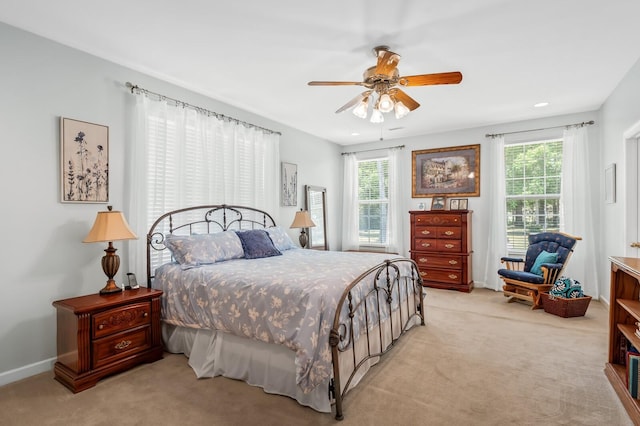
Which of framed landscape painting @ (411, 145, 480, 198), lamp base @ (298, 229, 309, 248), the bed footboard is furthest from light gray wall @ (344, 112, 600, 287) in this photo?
the bed footboard

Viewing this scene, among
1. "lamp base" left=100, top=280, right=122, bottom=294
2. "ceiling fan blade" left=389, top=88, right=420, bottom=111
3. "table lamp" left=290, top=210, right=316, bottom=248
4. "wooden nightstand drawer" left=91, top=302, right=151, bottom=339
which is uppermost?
"ceiling fan blade" left=389, top=88, right=420, bottom=111

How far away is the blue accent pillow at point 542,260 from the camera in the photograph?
4301 millimetres

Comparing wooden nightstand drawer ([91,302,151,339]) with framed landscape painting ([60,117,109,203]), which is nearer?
wooden nightstand drawer ([91,302,151,339])

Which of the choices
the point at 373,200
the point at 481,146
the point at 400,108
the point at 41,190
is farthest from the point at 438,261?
the point at 41,190

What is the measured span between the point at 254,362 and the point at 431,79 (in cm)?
263

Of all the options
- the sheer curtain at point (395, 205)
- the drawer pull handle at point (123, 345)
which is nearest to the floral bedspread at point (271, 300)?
the drawer pull handle at point (123, 345)

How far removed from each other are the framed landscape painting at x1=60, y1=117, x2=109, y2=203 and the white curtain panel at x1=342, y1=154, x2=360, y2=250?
4.53 metres

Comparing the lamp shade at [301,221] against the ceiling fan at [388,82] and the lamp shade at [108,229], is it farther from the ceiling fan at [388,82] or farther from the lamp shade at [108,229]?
the lamp shade at [108,229]

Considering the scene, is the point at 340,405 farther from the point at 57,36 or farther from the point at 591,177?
the point at 591,177

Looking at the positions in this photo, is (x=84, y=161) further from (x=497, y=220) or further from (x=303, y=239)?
(x=497, y=220)

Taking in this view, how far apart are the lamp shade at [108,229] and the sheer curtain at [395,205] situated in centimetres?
464

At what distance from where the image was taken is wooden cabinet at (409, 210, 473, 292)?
5250 millimetres

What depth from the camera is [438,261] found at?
215 inches

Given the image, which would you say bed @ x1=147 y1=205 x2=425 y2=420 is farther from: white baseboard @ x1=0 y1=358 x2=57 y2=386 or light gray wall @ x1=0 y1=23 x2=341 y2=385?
white baseboard @ x1=0 y1=358 x2=57 y2=386
